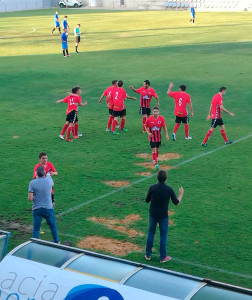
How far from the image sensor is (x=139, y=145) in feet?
65.5

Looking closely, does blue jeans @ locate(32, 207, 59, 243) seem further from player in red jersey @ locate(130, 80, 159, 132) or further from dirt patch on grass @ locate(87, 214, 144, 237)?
player in red jersey @ locate(130, 80, 159, 132)

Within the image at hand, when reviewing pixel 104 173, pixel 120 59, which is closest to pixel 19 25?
pixel 120 59

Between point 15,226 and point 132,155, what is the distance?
6.12m

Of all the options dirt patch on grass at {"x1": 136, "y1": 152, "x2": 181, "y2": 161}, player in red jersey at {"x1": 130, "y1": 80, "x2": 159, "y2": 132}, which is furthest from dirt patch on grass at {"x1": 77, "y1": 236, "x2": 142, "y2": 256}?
player in red jersey at {"x1": 130, "y1": 80, "x2": 159, "y2": 132}

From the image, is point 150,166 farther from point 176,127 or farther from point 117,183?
point 176,127

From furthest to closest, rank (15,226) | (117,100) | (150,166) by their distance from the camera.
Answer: (117,100), (150,166), (15,226)

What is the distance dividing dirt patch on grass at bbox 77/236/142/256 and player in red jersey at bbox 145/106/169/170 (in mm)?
4720

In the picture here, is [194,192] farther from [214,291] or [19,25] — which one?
[19,25]

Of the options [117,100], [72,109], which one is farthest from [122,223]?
[117,100]

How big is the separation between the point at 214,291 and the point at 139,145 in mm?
12496

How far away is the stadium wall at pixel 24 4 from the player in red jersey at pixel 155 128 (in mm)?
78901

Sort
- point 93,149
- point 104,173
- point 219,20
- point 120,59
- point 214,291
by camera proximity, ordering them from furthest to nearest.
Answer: point 219,20 → point 120,59 → point 93,149 → point 104,173 → point 214,291

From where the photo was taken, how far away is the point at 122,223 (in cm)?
1366

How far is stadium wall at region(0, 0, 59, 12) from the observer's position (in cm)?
9150
